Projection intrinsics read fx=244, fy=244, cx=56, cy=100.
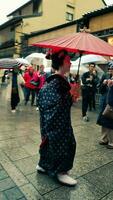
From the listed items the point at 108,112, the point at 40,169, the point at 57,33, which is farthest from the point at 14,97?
the point at 57,33

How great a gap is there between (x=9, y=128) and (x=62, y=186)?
3.42 m

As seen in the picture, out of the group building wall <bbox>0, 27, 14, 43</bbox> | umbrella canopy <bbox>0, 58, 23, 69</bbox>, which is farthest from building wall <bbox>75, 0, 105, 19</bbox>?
umbrella canopy <bbox>0, 58, 23, 69</bbox>

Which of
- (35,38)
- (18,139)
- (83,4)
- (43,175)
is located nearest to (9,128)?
(18,139)

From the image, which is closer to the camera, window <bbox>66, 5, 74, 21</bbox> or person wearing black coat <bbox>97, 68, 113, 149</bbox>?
person wearing black coat <bbox>97, 68, 113, 149</bbox>

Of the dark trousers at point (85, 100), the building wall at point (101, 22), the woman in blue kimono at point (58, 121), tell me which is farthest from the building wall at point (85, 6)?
the woman in blue kimono at point (58, 121)

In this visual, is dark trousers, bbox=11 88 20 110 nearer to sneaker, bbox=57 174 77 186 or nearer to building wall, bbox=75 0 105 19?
sneaker, bbox=57 174 77 186

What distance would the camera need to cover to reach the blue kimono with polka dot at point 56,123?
342cm

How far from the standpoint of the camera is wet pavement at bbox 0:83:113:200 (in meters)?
3.37

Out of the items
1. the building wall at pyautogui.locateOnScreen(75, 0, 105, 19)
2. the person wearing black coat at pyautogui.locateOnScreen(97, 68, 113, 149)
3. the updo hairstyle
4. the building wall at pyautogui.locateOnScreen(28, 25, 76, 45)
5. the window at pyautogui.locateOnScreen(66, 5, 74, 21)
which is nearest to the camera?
the updo hairstyle

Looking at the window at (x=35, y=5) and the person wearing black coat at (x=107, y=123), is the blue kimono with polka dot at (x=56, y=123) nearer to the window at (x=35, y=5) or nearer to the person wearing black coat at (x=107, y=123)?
the person wearing black coat at (x=107, y=123)

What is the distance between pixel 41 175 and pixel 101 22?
1195 centimetres

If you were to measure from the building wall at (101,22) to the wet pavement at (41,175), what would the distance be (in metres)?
8.65

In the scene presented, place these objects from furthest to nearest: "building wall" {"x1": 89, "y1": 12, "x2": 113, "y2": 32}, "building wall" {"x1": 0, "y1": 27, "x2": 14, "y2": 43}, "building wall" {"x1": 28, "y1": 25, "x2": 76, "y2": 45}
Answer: "building wall" {"x1": 0, "y1": 27, "x2": 14, "y2": 43} → "building wall" {"x1": 28, "y1": 25, "x2": 76, "y2": 45} → "building wall" {"x1": 89, "y1": 12, "x2": 113, "y2": 32}

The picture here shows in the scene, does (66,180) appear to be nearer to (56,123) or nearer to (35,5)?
(56,123)
